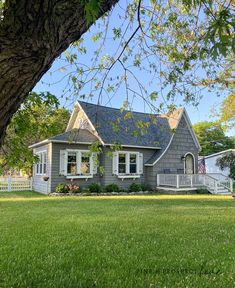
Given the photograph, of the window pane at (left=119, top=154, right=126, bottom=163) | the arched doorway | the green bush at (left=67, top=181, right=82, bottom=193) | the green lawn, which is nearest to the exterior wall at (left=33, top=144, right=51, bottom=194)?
the green bush at (left=67, top=181, right=82, bottom=193)

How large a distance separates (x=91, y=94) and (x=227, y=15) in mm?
2966

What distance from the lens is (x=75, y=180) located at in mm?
18156

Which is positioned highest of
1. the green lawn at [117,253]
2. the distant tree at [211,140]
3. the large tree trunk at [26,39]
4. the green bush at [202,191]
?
the distant tree at [211,140]

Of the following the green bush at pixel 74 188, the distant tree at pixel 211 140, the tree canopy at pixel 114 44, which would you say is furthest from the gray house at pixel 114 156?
the distant tree at pixel 211 140

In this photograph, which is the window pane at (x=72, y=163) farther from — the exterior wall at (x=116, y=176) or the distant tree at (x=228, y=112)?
the distant tree at (x=228, y=112)

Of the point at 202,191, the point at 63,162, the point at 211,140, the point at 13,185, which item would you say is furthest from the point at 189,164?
the point at 211,140

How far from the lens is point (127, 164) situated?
1984cm

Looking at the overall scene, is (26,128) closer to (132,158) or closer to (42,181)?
(42,181)

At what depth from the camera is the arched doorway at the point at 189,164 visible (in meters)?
22.2

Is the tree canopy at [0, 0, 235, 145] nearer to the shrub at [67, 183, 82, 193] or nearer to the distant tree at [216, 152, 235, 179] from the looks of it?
the shrub at [67, 183, 82, 193]

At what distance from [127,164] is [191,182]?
4379mm

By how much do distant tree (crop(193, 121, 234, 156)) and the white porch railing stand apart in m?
27.8

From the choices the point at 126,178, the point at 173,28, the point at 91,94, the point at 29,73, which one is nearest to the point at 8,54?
the point at 29,73

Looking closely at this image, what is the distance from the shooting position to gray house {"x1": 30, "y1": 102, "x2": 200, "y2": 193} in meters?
17.8
